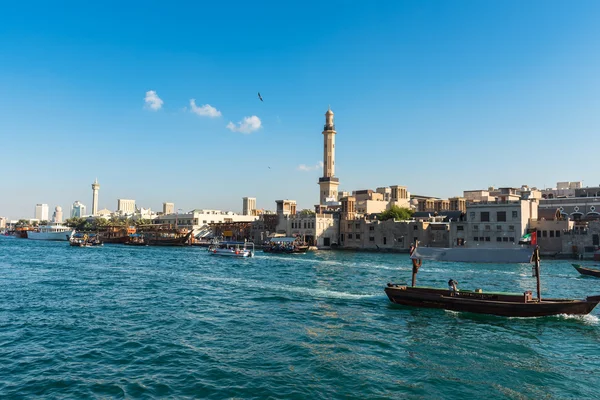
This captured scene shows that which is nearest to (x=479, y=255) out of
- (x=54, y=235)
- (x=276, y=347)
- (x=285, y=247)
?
(x=276, y=347)

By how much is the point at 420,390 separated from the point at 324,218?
8136cm

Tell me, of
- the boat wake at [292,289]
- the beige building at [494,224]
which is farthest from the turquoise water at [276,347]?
the beige building at [494,224]

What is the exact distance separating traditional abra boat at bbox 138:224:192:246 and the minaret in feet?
127

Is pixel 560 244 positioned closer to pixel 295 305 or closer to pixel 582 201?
pixel 582 201

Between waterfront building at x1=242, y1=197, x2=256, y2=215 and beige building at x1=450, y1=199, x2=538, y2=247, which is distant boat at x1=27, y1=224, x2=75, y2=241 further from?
beige building at x1=450, y1=199, x2=538, y2=247

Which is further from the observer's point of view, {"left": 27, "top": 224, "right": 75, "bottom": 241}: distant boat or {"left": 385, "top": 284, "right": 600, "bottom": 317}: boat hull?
{"left": 27, "top": 224, "right": 75, "bottom": 241}: distant boat

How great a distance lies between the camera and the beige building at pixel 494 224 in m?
68.9

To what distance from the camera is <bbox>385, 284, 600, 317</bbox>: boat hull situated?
21688mm

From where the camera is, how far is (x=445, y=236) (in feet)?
255

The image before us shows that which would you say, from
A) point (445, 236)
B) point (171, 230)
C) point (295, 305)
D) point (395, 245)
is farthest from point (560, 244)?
point (171, 230)

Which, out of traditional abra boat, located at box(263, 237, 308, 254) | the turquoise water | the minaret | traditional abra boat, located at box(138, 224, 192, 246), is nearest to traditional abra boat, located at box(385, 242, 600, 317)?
the turquoise water

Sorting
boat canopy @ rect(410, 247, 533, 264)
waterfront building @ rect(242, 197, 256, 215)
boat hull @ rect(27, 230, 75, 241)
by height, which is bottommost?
boat hull @ rect(27, 230, 75, 241)

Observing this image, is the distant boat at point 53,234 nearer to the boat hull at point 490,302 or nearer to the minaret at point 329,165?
the minaret at point 329,165

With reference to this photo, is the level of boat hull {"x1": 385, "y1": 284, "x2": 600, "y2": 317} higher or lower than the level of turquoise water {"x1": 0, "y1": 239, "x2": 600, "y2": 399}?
higher
